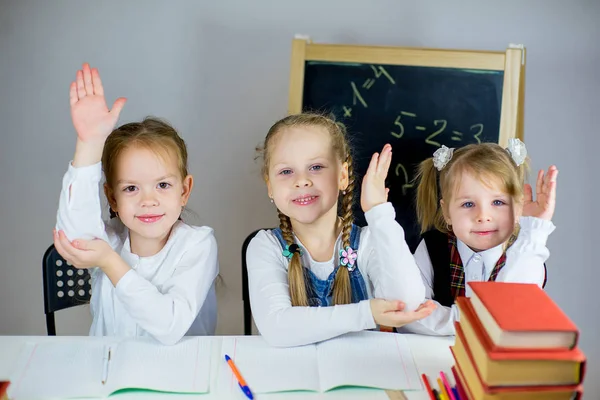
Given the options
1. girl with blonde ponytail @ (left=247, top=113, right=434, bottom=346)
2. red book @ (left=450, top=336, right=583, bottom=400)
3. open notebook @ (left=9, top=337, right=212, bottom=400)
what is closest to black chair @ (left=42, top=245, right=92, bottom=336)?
open notebook @ (left=9, top=337, right=212, bottom=400)

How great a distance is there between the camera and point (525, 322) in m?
0.99

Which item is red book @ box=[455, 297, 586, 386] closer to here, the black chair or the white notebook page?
the white notebook page

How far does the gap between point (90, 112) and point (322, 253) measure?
2.26ft

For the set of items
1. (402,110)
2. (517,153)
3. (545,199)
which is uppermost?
(402,110)

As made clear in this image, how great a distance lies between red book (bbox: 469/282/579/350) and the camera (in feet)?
3.21

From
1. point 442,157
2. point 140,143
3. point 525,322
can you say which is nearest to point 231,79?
point 140,143

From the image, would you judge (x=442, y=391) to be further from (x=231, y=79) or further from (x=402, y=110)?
(x=231, y=79)

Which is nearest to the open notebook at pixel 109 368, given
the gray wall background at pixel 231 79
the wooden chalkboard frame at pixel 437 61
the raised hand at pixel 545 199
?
the raised hand at pixel 545 199

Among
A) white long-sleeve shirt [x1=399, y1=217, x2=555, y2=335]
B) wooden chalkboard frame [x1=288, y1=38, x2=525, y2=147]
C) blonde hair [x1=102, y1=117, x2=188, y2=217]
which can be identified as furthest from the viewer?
wooden chalkboard frame [x1=288, y1=38, x2=525, y2=147]

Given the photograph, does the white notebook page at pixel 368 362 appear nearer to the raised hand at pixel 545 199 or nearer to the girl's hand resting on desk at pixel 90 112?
the raised hand at pixel 545 199

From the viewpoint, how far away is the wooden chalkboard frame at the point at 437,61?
214 cm

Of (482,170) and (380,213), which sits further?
(482,170)

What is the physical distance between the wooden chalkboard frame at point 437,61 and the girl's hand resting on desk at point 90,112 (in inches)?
31.5

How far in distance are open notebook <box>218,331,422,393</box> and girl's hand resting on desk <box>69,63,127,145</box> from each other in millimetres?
572
